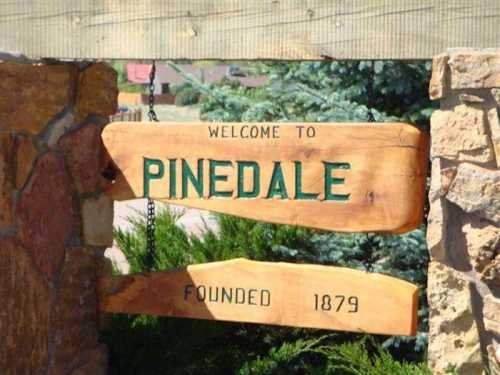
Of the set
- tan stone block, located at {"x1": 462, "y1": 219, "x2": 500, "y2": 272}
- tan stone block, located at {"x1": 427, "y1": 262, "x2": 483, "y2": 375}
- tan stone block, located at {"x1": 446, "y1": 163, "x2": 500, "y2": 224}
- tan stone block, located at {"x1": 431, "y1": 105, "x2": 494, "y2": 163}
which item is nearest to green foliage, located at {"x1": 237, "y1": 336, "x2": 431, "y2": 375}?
tan stone block, located at {"x1": 427, "y1": 262, "x2": 483, "y2": 375}

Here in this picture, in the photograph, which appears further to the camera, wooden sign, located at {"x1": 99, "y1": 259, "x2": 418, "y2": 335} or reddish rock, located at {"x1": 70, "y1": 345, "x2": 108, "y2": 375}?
reddish rock, located at {"x1": 70, "y1": 345, "x2": 108, "y2": 375}

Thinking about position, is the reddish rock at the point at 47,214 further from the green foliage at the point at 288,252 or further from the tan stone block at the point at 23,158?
the green foliage at the point at 288,252

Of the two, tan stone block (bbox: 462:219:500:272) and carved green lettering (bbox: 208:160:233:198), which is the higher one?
carved green lettering (bbox: 208:160:233:198)

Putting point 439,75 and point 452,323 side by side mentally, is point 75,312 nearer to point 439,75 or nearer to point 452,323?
point 452,323

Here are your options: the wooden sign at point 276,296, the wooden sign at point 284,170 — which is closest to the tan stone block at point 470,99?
the wooden sign at point 284,170

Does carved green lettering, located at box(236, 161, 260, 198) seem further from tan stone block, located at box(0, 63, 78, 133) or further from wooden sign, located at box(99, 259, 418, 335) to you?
tan stone block, located at box(0, 63, 78, 133)

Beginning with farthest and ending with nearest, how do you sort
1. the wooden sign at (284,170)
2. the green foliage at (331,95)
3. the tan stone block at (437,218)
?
1. the green foliage at (331,95)
2. the wooden sign at (284,170)
3. the tan stone block at (437,218)

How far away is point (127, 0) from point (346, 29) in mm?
808

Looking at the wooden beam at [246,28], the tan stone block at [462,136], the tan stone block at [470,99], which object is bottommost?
the tan stone block at [462,136]

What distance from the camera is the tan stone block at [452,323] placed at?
3.10 metres

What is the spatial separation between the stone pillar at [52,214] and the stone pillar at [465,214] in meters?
1.41

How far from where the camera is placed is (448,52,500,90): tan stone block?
117 inches

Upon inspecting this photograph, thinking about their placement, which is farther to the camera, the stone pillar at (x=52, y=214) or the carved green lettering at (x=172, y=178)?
the carved green lettering at (x=172, y=178)

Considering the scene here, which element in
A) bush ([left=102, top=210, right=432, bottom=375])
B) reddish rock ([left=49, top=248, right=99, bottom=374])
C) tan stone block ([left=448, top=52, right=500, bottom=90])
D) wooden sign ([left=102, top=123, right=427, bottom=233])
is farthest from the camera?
bush ([left=102, top=210, right=432, bottom=375])
